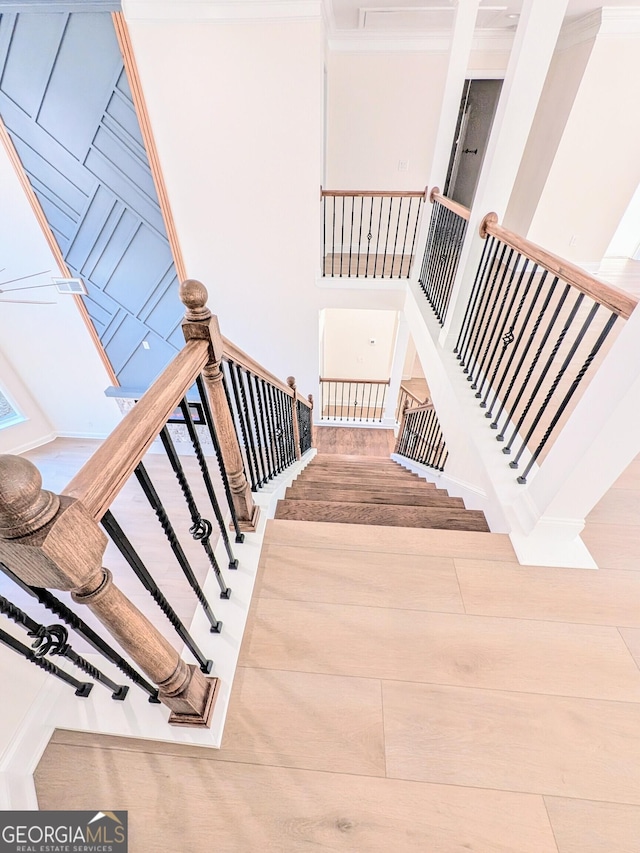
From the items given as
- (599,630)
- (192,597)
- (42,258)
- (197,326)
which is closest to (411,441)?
(192,597)

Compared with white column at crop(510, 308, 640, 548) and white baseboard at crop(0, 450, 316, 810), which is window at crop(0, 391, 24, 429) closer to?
white baseboard at crop(0, 450, 316, 810)

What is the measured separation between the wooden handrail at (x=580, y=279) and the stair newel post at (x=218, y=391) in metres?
1.18

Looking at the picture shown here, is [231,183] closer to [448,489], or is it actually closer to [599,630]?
[448,489]

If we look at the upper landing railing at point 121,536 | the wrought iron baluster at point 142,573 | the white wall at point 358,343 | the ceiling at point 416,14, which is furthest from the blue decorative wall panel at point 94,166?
the wrought iron baluster at point 142,573

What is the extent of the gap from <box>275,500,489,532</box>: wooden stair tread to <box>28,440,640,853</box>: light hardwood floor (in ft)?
1.18

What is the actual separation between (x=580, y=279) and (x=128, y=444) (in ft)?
4.85

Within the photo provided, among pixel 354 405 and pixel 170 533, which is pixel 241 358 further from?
pixel 354 405

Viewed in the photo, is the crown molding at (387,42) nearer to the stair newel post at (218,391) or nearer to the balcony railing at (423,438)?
the balcony railing at (423,438)

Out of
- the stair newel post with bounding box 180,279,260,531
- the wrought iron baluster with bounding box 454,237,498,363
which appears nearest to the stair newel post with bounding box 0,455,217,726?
the stair newel post with bounding box 180,279,260,531

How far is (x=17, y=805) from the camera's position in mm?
796

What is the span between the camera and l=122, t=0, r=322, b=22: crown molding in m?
2.80

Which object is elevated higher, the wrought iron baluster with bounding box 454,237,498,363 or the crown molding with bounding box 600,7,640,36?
the crown molding with bounding box 600,7,640,36

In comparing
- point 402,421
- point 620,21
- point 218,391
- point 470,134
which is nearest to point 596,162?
point 620,21

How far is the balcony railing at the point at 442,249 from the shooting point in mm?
2621
